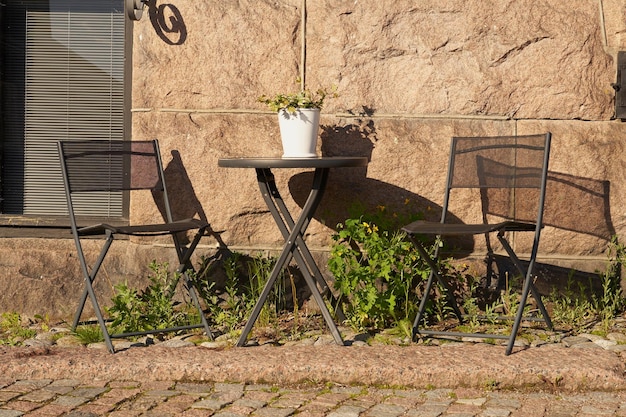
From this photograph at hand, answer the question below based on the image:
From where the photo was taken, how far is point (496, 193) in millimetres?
5082

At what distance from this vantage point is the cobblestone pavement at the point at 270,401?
3.51 m

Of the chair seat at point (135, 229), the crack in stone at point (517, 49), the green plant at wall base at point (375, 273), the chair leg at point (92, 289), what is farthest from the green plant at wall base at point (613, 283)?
the chair leg at point (92, 289)

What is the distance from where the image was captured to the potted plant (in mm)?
4703

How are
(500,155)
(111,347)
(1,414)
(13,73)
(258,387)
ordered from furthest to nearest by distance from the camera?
(13,73), (500,155), (111,347), (258,387), (1,414)

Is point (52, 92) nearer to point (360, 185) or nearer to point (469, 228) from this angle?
point (360, 185)

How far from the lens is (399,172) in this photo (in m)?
5.11

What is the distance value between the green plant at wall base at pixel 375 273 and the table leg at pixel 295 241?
17 centimetres

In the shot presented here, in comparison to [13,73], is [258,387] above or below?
below

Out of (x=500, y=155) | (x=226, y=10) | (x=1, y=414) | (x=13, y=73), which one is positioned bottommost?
(x=1, y=414)

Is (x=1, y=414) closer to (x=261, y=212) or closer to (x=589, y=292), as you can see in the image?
(x=261, y=212)

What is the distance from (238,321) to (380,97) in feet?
4.68

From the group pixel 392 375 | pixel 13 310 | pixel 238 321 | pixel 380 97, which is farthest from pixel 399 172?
pixel 13 310

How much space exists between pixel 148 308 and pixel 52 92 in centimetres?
148

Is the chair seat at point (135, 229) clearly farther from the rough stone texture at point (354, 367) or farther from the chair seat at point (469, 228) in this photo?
the chair seat at point (469, 228)
